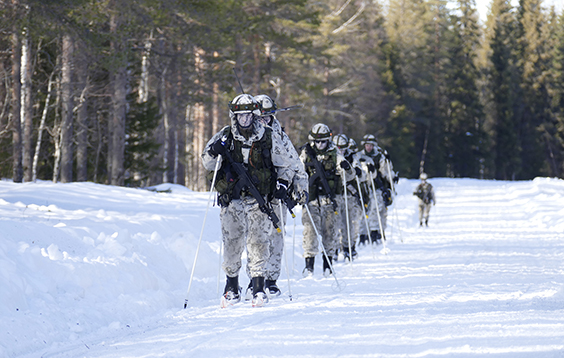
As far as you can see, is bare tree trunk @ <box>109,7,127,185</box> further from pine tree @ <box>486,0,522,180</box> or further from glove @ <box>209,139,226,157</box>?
pine tree @ <box>486,0,522,180</box>

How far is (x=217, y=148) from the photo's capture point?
693 centimetres

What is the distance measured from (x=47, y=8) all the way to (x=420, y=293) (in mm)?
10658

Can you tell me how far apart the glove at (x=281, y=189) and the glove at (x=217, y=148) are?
800 millimetres

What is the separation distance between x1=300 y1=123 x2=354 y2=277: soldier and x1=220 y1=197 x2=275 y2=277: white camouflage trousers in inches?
120

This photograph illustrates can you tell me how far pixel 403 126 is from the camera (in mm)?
67938

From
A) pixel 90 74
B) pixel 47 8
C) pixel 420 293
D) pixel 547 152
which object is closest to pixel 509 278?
pixel 420 293

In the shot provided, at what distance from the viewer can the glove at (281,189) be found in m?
7.33

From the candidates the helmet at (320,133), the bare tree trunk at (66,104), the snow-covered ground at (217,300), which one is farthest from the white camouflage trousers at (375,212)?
the bare tree trunk at (66,104)

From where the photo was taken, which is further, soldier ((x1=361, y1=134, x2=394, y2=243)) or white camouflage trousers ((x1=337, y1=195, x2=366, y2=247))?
soldier ((x1=361, y1=134, x2=394, y2=243))

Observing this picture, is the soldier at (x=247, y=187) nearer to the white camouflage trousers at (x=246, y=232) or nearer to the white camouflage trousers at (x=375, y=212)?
the white camouflage trousers at (x=246, y=232)

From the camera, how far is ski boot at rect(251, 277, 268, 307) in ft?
22.3

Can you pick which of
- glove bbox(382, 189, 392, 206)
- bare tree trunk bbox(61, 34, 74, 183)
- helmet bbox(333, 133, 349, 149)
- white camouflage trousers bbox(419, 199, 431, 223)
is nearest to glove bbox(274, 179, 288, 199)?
helmet bbox(333, 133, 349, 149)

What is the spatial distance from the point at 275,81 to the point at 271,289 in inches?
1430

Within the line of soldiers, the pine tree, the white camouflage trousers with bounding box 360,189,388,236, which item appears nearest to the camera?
the line of soldiers
